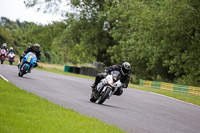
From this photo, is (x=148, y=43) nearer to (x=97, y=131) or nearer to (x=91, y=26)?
(x=91, y=26)

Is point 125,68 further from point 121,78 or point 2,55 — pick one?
point 2,55

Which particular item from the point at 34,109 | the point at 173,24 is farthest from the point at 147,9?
the point at 34,109

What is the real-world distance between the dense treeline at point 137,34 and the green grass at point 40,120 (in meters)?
27.4

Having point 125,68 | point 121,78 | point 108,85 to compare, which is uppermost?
point 125,68

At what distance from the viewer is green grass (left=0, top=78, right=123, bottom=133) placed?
20.9 ft

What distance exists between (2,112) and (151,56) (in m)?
38.1

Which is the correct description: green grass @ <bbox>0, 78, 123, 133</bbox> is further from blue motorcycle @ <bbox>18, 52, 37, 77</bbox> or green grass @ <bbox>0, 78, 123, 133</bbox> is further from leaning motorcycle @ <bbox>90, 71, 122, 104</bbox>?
blue motorcycle @ <bbox>18, 52, 37, 77</bbox>

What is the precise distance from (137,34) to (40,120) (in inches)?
1509

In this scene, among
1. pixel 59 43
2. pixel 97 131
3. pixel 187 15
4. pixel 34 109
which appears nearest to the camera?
pixel 97 131

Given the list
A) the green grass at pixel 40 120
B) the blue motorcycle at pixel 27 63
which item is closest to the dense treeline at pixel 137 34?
the blue motorcycle at pixel 27 63

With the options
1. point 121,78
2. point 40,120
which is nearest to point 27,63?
point 121,78

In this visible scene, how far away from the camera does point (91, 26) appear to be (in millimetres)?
49969

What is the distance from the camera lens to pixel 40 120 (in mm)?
7180

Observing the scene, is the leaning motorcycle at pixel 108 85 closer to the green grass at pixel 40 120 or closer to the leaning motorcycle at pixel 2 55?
the green grass at pixel 40 120
